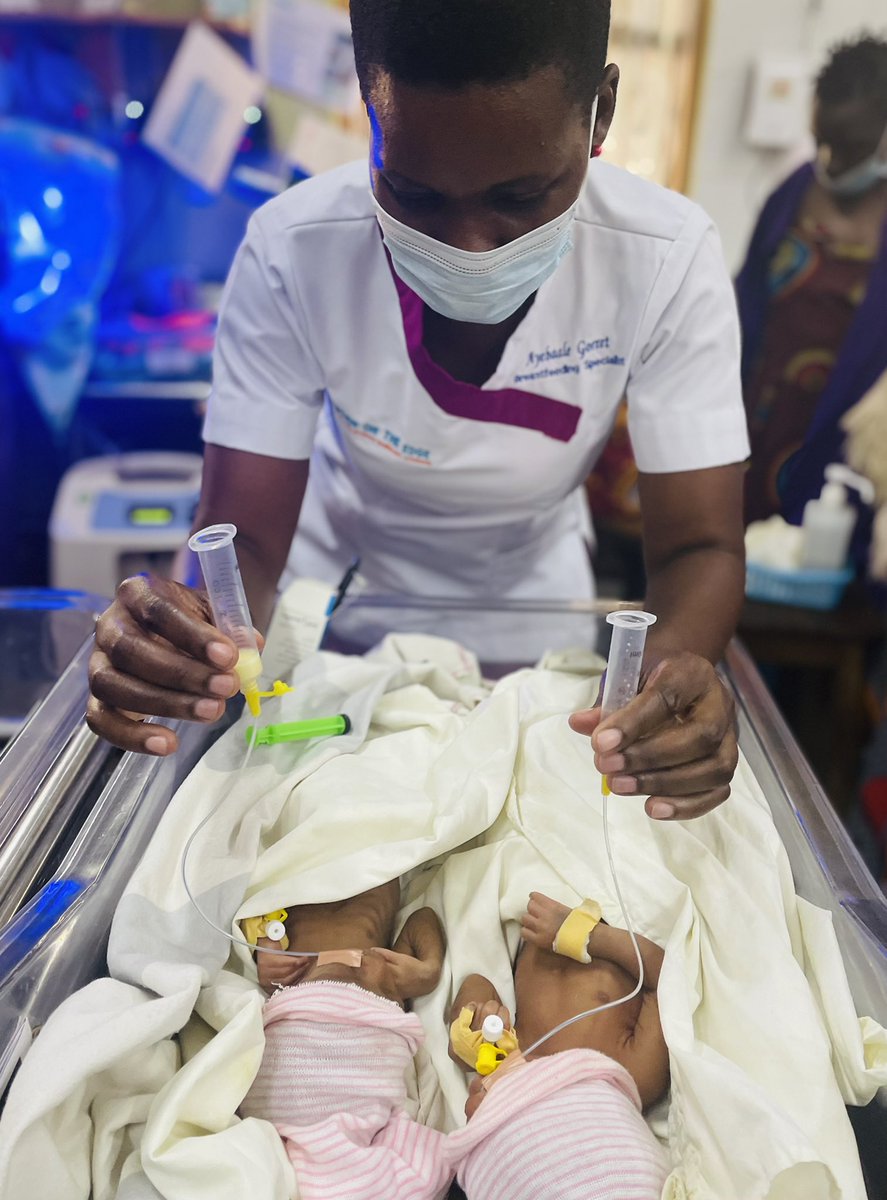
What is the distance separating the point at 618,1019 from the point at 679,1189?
18cm

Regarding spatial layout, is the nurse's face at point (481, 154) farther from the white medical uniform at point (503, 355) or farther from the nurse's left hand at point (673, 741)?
the nurse's left hand at point (673, 741)

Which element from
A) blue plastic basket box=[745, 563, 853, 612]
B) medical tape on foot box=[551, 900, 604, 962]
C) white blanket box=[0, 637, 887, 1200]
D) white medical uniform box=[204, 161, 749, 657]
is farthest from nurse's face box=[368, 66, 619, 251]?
blue plastic basket box=[745, 563, 853, 612]

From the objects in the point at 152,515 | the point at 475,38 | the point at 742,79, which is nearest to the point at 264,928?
the point at 475,38

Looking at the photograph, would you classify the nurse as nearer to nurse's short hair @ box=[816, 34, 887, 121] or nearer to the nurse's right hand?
the nurse's right hand

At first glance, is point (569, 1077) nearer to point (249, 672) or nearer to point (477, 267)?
point (249, 672)

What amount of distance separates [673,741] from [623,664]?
0.27 feet

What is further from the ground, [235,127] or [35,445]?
[235,127]

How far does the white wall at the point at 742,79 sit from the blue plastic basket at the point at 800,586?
1235mm

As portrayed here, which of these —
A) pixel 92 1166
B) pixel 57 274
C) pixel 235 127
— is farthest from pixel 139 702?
pixel 235 127

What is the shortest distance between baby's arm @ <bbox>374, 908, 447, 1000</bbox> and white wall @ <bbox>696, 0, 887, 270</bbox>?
8.73 ft

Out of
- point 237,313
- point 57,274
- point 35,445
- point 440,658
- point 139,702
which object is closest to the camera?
point 139,702

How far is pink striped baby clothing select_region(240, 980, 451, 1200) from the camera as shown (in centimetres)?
84

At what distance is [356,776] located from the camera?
112 centimetres

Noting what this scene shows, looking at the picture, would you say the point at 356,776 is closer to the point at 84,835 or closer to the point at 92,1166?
the point at 84,835
